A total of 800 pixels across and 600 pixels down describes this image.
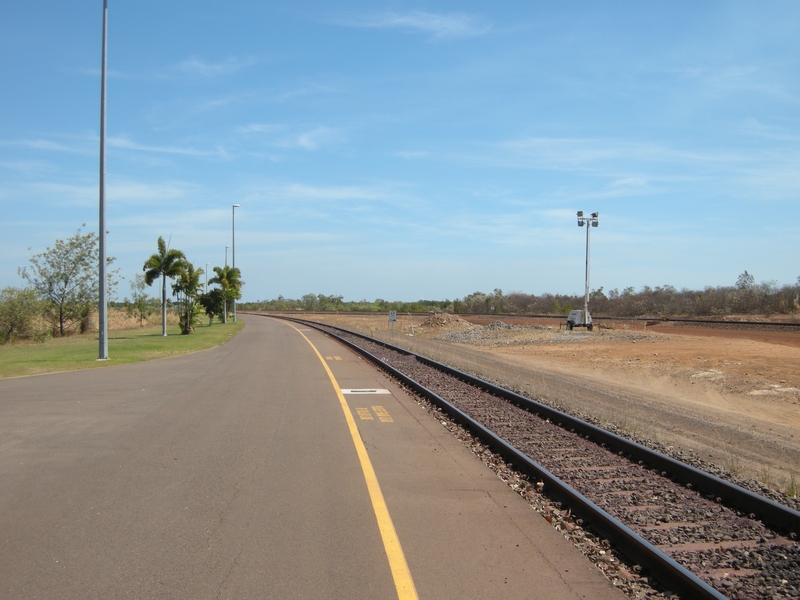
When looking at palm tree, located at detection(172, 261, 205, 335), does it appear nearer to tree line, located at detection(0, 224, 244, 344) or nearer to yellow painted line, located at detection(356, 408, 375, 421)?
tree line, located at detection(0, 224, 244, 344)

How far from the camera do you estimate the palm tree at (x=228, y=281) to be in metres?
60.4

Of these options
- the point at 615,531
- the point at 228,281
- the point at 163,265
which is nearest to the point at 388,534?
the point at 615,531

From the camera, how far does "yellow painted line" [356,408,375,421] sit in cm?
1140

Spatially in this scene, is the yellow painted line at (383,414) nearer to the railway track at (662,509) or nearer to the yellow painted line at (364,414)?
the yellow painted line at (364,414)

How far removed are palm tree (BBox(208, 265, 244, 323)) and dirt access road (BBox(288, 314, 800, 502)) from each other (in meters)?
31.5

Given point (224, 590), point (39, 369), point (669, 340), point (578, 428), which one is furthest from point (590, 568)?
point (669, 340)

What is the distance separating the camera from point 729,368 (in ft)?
70.7

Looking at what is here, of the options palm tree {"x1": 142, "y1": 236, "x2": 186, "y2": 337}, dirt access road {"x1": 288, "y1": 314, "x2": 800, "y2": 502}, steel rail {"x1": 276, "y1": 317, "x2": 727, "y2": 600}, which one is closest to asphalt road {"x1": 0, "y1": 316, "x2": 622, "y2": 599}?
steel rail {"x1": 276, "y1": 317, "x2": 727, "y2": 600}

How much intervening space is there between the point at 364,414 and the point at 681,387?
452 inches

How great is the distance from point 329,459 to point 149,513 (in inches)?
105

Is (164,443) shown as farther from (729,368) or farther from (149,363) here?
(729,368)

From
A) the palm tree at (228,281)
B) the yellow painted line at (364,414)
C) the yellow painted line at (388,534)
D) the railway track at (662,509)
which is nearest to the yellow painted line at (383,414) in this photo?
the yellow painted line at (364,414)

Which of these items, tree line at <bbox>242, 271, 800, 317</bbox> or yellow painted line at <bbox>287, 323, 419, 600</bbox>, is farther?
tree line at <bbox>242, 271, 800, 317</bbox>

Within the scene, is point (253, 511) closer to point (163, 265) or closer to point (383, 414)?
point (383, 414)
